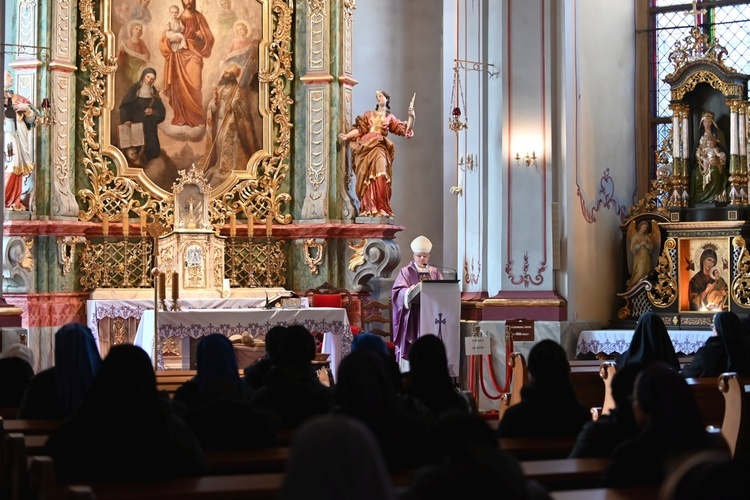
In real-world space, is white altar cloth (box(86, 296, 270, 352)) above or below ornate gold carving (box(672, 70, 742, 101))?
below

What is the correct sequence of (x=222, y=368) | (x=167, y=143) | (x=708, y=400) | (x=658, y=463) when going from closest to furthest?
(x=658, y=463) → (x=222, y=368) → (x=708, y=400) → (x=167, y=143)

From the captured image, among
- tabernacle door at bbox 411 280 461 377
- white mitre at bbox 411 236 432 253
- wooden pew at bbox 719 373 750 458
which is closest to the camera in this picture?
wooden pew at bbox 719 373 750 458

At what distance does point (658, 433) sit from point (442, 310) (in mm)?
9706

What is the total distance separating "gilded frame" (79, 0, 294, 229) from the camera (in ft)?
56.6

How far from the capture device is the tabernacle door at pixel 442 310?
46.1 ft

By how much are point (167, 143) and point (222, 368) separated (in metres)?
11.1

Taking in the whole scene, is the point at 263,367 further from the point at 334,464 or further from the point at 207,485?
the point at 334,464

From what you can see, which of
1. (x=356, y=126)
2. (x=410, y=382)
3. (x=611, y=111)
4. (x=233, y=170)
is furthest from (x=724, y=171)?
(x=410, y=382)

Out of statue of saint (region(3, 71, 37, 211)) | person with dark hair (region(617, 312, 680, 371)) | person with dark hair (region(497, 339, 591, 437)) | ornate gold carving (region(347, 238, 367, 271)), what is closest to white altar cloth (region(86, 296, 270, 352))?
statue of saint (region(3, 71, 37, 211))

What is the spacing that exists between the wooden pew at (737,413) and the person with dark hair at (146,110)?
1110 cm

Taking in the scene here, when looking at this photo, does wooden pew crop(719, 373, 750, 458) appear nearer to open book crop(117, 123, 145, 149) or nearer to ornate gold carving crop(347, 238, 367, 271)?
ornate gold carving crop(347, 238, 367, 271)

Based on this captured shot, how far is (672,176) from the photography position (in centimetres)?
1694

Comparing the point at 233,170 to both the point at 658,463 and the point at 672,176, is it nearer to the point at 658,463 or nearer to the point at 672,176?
the point at 672,176

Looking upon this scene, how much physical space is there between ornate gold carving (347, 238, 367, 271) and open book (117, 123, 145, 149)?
3.37m
